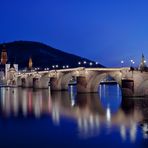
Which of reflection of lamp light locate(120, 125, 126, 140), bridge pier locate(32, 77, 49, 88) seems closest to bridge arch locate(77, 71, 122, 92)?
bridge pier locate(32, 77, 49, 88)

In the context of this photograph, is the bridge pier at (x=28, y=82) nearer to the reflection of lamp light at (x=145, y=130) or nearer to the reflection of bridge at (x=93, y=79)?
the reflection of bridge at (x=93, y=79)

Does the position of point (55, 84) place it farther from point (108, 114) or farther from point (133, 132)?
point (133, 132)

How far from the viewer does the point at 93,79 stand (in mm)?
51469

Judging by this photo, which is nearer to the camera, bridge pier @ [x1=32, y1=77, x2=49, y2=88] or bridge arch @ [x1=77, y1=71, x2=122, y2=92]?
bridge arch @ [x1=77, y1=71, x2=122, y2=92]

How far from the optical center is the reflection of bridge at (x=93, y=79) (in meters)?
40.6

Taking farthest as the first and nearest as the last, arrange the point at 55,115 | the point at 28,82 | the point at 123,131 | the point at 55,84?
the point at 28,82 → the point at 55,84 → the point at 55,115 → the point at 123,131

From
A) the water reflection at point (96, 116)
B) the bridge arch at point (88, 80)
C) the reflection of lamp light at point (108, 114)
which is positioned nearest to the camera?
the water reflection at point (96, 116)

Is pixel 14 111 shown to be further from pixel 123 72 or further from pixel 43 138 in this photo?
pixel 123 72

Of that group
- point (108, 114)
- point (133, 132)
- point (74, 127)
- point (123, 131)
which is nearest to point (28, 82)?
point (108, 114)

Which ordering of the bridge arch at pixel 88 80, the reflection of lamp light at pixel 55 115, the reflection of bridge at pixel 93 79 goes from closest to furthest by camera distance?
the reflection of lamp light at pixel 55 115
the reflection of bridge at pixel 93 79
the bridge arch at pixel 88 80

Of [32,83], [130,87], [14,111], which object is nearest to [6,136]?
[14,111]

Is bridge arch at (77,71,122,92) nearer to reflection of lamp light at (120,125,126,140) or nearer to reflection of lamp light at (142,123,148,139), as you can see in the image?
reflection of lamp light at (120,125,126,140)

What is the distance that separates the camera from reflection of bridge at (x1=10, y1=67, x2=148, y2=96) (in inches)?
1597

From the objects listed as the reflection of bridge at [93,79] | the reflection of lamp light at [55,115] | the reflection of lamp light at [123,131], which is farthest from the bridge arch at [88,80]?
the reflection of lamp light at [123,131]
